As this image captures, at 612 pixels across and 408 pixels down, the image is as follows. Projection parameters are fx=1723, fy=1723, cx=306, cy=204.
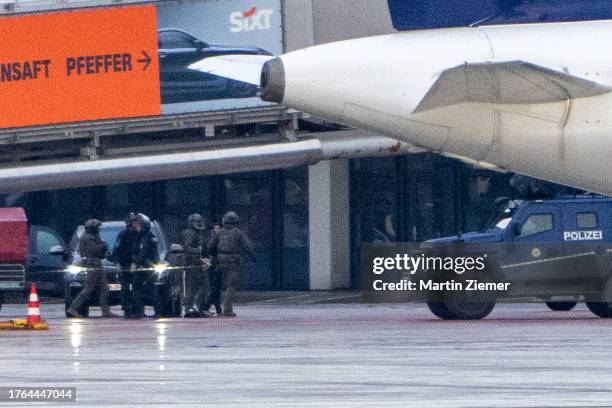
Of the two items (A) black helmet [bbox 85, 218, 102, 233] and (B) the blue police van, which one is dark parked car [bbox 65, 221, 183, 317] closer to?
(A) black helmet [bbox 85, 218, 102, 233]

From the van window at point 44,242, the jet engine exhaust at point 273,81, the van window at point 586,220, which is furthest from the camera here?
the van window at point 44,242

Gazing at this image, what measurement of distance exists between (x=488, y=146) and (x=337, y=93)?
1.45 metres

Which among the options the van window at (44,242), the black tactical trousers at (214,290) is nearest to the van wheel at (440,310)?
the black tactical trousers at (214,290)

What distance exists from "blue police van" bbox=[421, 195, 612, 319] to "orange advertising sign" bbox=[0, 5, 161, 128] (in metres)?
8.61

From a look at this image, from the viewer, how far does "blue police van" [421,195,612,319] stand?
960 inches

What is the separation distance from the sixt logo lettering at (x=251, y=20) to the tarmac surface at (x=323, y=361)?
7541mm

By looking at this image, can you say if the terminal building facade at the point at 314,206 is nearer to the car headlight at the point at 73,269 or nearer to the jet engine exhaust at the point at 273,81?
the car headlight at the point at 73,269

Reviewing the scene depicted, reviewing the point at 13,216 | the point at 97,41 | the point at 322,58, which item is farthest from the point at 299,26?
the point at 322,58

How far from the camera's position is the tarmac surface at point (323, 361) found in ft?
40.5

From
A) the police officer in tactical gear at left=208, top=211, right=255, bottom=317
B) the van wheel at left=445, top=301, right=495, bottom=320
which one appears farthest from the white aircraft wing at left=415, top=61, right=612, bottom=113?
the police officer in tactical gear at left=208, top=211, right=255, bottom=317

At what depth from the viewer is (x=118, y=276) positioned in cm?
2966

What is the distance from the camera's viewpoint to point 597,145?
50.8 feet

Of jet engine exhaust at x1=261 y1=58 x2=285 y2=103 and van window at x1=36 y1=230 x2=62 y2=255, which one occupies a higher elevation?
jet engine exhaust at x1=261 y1=58 x2=285 y2=103

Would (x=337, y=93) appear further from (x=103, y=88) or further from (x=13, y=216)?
(x=103, y=88)
